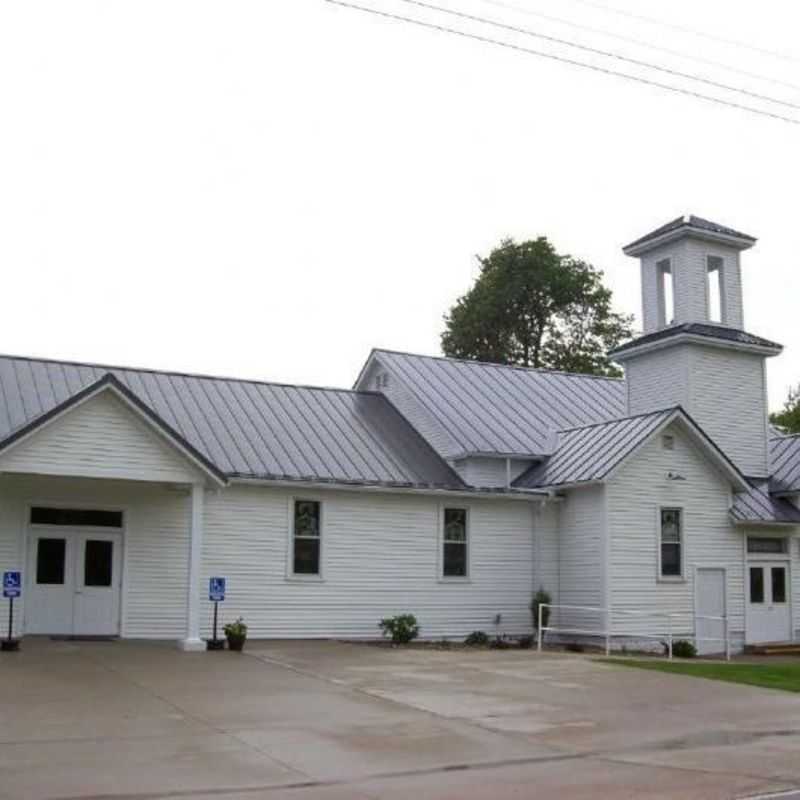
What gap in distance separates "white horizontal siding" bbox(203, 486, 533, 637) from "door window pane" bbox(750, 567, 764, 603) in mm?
5819

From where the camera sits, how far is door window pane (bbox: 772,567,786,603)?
29375 millimetres

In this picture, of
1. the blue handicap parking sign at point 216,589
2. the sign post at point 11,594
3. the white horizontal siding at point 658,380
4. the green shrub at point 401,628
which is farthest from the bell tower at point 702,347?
the sign post at point 11,594

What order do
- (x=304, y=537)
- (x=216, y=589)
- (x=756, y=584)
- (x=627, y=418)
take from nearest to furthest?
(x=216, y=589) → (x=304, y=537) → (x=627, y=418) → (x=756, y=584)

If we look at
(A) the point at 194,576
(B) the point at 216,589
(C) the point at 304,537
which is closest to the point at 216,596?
(B) the point at 216,589

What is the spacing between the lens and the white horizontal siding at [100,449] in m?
20.5

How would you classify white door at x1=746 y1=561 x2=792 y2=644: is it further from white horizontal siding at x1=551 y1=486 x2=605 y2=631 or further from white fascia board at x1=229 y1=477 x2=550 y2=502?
white fascia board at x1=229 y1=477 x2=550 y2=502

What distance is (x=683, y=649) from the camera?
2642 centimetres

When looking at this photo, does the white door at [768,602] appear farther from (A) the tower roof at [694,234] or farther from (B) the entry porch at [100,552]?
(B) the entry porch at [100,552]

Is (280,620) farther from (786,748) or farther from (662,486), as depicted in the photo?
(786,748)

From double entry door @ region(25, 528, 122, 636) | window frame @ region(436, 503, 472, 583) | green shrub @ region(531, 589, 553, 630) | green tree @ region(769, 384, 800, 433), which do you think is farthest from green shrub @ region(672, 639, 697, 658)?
green tree @ region(769, 384, 800, 433)

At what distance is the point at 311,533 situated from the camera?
2541 cm

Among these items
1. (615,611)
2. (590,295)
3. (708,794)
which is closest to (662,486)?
(615,611)

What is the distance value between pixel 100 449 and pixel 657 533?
13.2m

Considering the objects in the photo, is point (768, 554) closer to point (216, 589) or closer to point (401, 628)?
point (401, 628)
